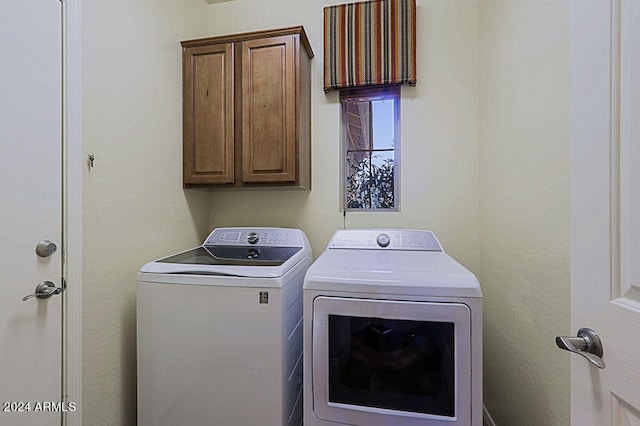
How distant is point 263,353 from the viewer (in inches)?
49.7

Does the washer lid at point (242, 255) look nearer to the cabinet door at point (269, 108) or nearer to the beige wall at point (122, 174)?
the beige wall at point (122, 174)

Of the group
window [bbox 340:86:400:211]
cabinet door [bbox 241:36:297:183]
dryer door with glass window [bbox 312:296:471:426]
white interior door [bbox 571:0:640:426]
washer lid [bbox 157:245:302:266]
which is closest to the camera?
white interior door [bbox 571:0:640:426]

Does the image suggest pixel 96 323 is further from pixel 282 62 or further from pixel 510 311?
pixel 510 311

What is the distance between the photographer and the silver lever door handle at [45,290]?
3.57ft

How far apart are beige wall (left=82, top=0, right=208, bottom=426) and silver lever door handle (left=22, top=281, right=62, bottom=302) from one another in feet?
0.46

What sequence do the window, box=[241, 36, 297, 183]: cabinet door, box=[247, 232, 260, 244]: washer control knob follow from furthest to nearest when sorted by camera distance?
the window → box=[247, 232, 260, 244]: washer control knob → box=[241, 36, 297, 183]: cabinet door

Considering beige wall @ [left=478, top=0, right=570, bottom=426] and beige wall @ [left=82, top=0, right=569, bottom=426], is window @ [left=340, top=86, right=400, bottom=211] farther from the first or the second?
beige wall @ [left=478, top=0, right=570, bottom=426]

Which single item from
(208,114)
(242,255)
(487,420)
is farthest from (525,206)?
(208,114)

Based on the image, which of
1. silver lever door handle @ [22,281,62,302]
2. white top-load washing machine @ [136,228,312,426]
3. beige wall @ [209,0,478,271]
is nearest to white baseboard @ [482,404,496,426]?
beige wall @ [209,0,478,271]

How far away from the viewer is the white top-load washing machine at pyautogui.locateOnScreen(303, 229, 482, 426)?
1.08 metres

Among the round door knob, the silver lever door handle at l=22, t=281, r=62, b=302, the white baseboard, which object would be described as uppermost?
the round door knob

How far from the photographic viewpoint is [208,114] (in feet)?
6.19

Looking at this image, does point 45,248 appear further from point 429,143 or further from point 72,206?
point 429,143

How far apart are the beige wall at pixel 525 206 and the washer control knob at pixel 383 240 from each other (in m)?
0.60
